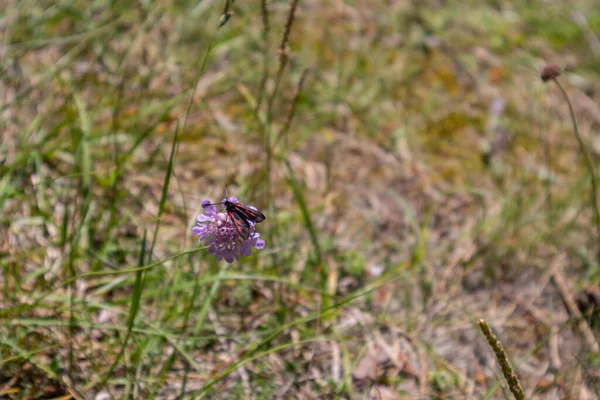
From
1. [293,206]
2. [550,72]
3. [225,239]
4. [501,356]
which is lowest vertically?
[293,206]

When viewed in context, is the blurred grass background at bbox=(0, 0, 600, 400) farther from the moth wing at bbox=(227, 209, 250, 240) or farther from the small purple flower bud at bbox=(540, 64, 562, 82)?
the small purple flower bud at bbox=(540, 64, 562, 82)

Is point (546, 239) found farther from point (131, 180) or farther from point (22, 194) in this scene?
point (22, 194)

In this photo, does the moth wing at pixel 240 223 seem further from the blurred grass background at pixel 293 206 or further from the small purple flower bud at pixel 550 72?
the small purple flower bud at pixel 550 72

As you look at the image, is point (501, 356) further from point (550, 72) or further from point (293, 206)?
point (293, 206)

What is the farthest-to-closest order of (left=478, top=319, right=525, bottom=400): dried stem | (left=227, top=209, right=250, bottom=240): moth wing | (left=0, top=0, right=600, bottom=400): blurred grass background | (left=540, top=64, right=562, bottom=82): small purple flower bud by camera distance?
(left=0, top=0, right=600, bottom=400): blurred grass background < (left=540, top=64, right=562, bottom=82): small purple flower bud < (left=227, top=209, right=250, bottom=240): moth wing < (left=478, top=319, right=525, bottom=400): dried stem

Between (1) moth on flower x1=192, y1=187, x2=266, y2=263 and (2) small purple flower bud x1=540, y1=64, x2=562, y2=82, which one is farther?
(2) small purple flower bud x1=540, y1=64, x2=562, y2=82

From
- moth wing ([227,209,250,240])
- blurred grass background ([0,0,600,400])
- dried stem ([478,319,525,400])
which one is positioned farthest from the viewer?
blurred grass background ([0,0,600,400])

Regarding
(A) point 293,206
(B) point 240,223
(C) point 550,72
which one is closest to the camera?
(B) point 240,223

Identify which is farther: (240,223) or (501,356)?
(240,223)

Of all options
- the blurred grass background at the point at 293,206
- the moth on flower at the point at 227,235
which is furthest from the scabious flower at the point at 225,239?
the blurred grass background at the point at 293,206

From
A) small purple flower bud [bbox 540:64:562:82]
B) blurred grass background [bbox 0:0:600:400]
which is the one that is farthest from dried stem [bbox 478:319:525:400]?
small purple flower bud [bbox 540:64:562:82]

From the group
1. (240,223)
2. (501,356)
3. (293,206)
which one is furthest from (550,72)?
(293,206)
